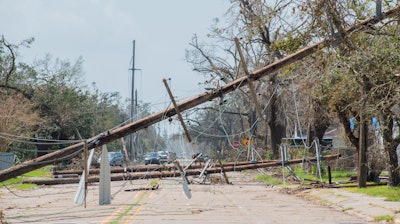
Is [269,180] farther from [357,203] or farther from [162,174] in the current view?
[357,203]

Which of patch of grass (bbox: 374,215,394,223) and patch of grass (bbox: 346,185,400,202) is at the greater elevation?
patch of grass (bbox: 346,185,400,202)

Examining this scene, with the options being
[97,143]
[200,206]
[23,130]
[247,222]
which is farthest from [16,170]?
[23,130]

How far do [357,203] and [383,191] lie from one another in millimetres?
2853

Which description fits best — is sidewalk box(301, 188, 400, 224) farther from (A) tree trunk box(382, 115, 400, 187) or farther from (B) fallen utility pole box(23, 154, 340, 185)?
(B) fallen utility pole box(23, 154, 340, 185)

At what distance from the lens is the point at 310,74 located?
81.6 ft

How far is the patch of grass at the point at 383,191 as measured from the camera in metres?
20.6

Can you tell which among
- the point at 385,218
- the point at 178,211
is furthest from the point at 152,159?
the point at 385,218

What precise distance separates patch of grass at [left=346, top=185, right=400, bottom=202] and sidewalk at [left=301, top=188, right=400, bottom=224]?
32cm

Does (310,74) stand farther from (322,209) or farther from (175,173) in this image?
(175,173)

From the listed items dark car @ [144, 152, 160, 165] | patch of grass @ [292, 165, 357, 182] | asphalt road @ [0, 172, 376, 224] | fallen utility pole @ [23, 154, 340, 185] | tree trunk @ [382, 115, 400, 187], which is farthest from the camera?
dark car @ [144, 152, 160, 165]

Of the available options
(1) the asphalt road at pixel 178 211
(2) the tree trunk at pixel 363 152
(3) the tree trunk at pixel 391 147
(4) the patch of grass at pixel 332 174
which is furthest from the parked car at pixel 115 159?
(3) the tree trunk at pixel 391 147

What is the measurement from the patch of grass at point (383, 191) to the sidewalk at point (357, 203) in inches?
12.4

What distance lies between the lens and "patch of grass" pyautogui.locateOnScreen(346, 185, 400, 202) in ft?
67.5

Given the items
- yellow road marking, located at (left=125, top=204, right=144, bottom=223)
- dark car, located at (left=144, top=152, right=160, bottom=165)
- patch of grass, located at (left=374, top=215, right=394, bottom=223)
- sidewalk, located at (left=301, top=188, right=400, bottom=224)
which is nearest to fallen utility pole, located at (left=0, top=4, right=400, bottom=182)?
yellow road marking, located at (left=125, top=204, right=144, bottom=223)
